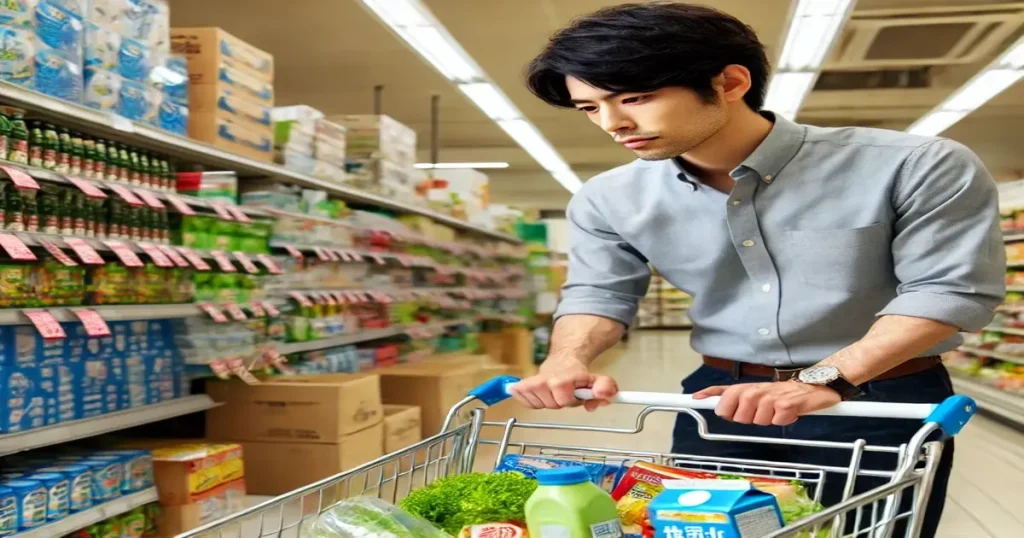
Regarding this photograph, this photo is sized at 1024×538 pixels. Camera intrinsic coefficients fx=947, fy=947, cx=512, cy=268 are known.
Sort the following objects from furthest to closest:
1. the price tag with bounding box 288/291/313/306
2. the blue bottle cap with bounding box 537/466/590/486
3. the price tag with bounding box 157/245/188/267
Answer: the price tag with bounding box 288/291/313/306
the price tag with bounding box 157/245/188/267
the blue bottle cap with bounding box 537/466/590/486

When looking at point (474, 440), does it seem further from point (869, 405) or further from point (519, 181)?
point (519, 181)

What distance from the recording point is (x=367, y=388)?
15.0ft

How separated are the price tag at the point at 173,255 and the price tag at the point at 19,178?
773mm

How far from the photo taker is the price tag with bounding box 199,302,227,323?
3.90 meters

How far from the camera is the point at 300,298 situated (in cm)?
491

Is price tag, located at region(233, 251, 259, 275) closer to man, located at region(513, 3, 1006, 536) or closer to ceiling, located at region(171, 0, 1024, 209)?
man, located at region(513, 3, 1006, 536)

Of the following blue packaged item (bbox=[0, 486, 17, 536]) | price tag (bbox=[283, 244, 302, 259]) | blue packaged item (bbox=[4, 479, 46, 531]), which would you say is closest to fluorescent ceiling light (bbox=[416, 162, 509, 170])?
price tag (bbox=[283, 244, 302, 259])

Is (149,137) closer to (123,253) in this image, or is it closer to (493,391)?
(123,253)

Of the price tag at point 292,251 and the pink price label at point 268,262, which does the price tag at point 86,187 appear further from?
the price tag at point 292,251

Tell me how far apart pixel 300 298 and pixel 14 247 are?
220 centimetres

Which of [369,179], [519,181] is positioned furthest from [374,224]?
[519,181]

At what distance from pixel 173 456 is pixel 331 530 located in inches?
106

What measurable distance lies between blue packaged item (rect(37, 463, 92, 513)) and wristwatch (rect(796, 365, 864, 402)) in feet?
8.60

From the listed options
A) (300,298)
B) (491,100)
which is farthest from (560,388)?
(491,100)
